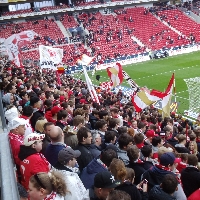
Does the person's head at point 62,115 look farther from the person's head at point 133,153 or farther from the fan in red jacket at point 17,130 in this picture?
the person's head at point 133,153

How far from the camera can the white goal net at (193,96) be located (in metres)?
21.5

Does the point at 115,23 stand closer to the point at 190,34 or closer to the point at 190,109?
the point at 190,34

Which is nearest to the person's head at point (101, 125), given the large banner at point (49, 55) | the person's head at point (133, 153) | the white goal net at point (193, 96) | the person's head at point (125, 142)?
the person's head at point (125, 142)

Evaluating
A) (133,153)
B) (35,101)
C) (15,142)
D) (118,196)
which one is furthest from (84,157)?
(35,101)

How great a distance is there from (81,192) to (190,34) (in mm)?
49316

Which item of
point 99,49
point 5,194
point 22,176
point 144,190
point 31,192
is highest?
point 5,194

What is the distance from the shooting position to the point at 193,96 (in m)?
25.0

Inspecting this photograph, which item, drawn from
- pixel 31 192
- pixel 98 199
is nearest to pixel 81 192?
pixel 98 199

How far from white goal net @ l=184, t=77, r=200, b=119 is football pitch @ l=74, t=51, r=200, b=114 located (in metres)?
0.35

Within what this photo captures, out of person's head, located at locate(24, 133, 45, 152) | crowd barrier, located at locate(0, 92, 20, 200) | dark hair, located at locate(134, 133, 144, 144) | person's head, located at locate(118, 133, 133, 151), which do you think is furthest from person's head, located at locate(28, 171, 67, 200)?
dark hair, located at locate(134, 133, 144, 144)

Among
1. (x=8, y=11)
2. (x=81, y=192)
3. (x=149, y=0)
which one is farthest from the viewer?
(x=149, y=0)

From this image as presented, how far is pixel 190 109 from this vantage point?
22203mm

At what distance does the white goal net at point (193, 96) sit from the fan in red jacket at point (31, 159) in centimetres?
1704

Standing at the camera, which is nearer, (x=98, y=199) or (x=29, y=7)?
(x=98, y=199)
